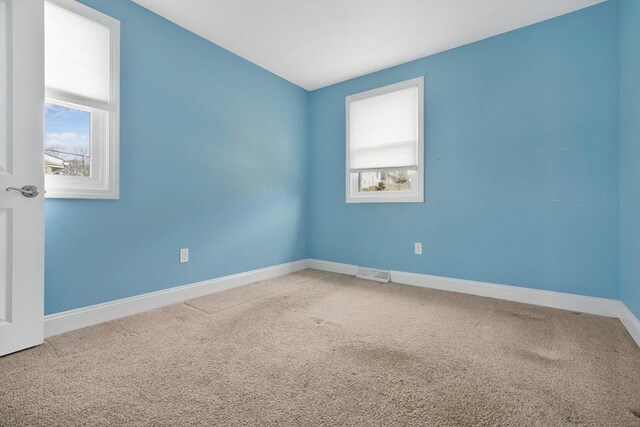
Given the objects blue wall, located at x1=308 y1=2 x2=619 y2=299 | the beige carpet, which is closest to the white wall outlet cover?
blue wall, located at x1=308 y1=2 x2=619 y2=299

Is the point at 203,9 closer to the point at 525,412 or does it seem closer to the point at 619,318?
the point at 525,412

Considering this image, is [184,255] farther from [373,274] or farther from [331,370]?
[373,274]

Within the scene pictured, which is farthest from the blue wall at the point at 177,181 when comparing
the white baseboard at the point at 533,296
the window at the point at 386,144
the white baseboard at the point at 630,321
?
the white baseboard at the point at 630,321

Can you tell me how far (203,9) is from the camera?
7.61 feet

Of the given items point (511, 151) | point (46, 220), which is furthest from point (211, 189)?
point (511, 151)

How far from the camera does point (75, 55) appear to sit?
197cm

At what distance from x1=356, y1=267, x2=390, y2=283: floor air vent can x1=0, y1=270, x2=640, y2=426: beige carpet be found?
94 centimetres

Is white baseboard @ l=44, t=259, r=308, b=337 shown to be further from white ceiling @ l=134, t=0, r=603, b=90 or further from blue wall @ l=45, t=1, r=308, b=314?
white ceiling @ l=134, t=0, r=603, b=90

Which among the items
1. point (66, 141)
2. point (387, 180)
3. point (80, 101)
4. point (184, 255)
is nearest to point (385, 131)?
point (387, 180)

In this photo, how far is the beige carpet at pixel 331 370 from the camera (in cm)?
114

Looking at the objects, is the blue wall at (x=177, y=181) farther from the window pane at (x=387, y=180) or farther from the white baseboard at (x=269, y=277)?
the window pane at (x=387, y=180)

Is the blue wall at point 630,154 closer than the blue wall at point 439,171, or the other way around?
the blue wall at point 630,154

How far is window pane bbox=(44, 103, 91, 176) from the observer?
1928 millimetres

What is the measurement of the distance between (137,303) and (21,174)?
1150 millimetres
